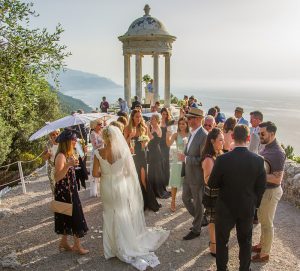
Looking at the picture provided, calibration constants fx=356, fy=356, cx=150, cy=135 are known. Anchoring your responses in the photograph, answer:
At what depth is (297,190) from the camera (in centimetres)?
857

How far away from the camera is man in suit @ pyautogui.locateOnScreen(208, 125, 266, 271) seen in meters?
4.48

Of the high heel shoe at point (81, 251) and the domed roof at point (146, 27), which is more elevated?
the domed roof at point (146, 27)

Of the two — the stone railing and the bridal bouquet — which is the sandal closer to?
the bridal bouquet

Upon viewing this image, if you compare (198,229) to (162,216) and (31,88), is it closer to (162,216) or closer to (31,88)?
(162,216)

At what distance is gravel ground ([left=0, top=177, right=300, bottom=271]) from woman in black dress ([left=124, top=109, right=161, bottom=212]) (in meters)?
Answer: 0.31

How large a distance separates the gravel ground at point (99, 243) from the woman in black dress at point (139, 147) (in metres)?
0.31

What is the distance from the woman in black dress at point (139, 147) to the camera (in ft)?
25.6

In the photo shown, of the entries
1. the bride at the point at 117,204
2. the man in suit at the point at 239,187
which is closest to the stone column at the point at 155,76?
the bride at the point at 117,204

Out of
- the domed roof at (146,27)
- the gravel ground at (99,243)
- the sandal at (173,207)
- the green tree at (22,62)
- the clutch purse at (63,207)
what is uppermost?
the domed roof at (146,27)

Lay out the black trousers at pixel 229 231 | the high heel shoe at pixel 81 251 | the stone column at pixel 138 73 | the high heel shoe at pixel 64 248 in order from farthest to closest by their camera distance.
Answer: the stone column at pixel 138 73 < the high heel shoe at pixel 64 248 < the high heel shoe at pixel 81 251 < the black trousers at pixel 229 231

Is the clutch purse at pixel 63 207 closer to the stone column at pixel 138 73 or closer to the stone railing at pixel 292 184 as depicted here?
the stone railing at pixel 292 184

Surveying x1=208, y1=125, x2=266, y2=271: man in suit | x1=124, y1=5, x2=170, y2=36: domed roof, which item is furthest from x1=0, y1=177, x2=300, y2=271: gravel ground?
x1=124, y1=5, x2=170, y2=36: domed roof

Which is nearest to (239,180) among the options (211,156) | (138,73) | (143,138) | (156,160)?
(211,156)

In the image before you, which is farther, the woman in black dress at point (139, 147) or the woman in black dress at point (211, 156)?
the woman in black dress at point (139, 147)
